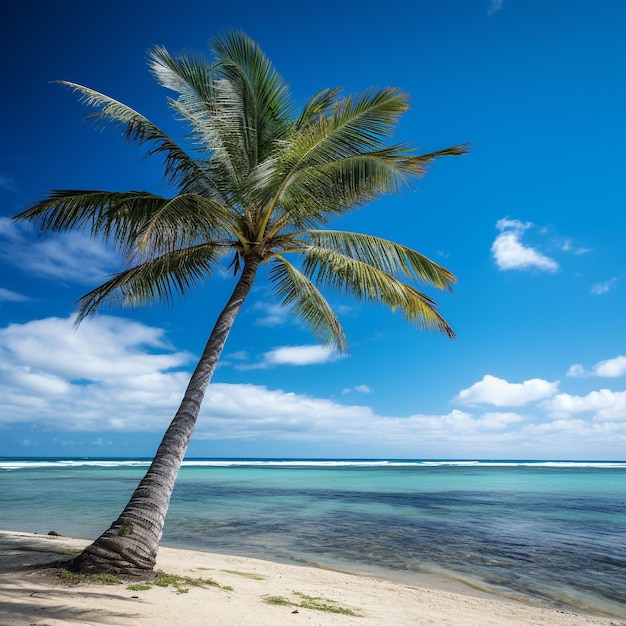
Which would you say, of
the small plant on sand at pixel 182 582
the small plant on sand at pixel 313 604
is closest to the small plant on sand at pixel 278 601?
the small plant on sand at pixel 313 604

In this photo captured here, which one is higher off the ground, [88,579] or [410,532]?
[88,579]

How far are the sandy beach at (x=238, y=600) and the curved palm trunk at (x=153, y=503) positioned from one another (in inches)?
15.5

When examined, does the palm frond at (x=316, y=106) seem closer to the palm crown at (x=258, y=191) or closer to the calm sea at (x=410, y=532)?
the palm crown at (x=258, y=191)

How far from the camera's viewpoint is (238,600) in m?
5.59

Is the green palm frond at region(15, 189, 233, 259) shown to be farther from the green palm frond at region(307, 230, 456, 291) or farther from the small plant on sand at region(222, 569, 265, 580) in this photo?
the small plant on sand at region(222, 569, 265, 580)

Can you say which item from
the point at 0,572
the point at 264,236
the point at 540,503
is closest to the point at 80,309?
the point at 264,236

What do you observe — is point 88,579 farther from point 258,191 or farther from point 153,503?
point 258,191

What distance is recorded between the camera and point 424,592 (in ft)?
24.6

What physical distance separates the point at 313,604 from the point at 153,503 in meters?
2.42

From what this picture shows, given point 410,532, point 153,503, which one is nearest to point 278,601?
point 153,503

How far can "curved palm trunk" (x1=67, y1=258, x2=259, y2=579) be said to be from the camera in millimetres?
5766

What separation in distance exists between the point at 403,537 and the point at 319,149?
34.4 ft

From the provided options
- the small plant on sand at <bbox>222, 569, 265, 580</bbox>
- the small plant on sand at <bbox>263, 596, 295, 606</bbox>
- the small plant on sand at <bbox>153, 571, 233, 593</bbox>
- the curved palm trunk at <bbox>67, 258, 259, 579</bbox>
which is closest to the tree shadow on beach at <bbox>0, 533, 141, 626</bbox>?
the curved palm trunk at <bbox>67, 258, 259, 579</bbox>

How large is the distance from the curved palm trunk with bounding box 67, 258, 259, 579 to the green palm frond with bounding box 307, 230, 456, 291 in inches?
88.4
